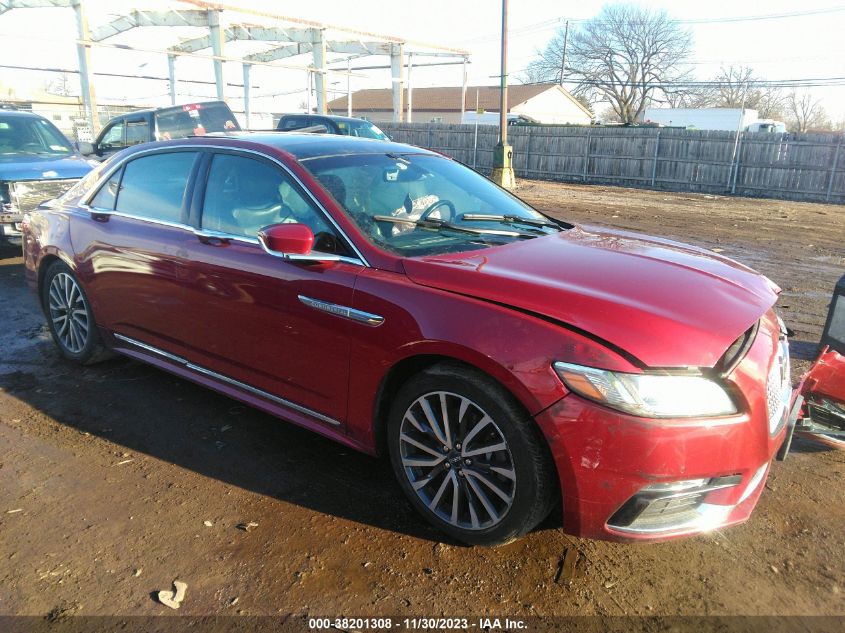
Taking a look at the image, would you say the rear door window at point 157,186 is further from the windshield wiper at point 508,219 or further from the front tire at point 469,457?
the front tire at point 469,457

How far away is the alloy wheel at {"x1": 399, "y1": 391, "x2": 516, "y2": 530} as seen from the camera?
8.58ft

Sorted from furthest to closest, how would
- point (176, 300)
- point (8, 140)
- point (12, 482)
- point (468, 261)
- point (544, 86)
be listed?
1. point (544, 86)
2. point (8, 140)
3. point (176, 300)
4. point (12, 482)
5. point (468, 261)

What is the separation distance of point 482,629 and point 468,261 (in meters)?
1.53

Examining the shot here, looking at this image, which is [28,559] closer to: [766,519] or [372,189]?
[372,189]

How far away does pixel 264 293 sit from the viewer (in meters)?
3.31

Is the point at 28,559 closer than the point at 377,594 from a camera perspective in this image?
No

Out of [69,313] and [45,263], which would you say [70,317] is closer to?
[69,313]

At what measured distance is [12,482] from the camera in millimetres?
3330

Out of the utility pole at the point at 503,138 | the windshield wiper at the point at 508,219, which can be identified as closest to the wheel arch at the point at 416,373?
the windshield wiper at the point at 508,219

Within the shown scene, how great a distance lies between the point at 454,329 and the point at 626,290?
74 cm

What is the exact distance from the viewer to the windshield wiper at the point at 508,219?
11.9 ft

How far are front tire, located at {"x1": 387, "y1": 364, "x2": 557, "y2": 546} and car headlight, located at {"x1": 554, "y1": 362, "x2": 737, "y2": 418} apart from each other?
292 millimetres

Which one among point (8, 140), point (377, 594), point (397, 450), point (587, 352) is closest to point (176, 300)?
point (397, 450)

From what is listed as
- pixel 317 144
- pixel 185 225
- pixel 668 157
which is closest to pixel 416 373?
pixel 317 144
